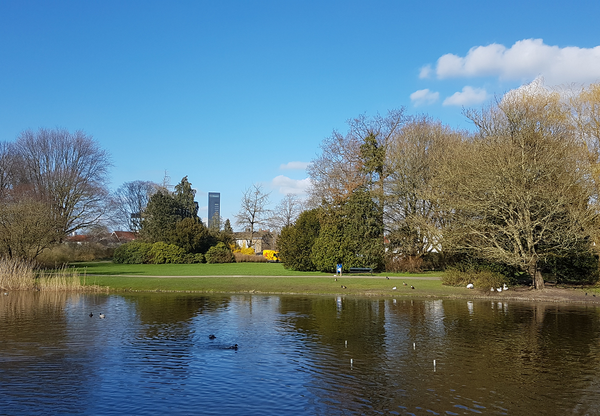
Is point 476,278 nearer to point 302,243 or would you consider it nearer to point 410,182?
point 410,182

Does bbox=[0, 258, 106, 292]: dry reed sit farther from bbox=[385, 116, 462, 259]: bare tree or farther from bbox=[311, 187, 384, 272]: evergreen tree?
bbox=[385, 116, 462, 259]: bare tree

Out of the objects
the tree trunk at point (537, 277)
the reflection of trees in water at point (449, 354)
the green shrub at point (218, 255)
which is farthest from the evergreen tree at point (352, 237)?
the green shrub at point (218, 255)

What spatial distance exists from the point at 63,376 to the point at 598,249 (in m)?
28.1

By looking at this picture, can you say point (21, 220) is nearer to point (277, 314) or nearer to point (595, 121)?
point (277, 314)

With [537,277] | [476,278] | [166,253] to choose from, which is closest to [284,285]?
[476,278]

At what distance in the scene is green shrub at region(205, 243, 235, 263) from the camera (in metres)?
54.8

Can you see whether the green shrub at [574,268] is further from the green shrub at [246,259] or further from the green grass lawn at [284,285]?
the green shrub at [246,259]

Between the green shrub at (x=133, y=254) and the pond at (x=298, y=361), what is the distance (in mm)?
32588

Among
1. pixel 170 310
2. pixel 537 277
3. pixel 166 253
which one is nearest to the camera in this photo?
pixel 170 310

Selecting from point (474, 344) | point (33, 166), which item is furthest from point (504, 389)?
point (33, 166)

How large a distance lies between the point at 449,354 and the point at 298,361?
4.11m

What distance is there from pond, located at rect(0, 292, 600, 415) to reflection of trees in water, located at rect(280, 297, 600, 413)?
0.15 feet

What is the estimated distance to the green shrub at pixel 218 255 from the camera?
54.8m

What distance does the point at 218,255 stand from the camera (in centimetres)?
5516
